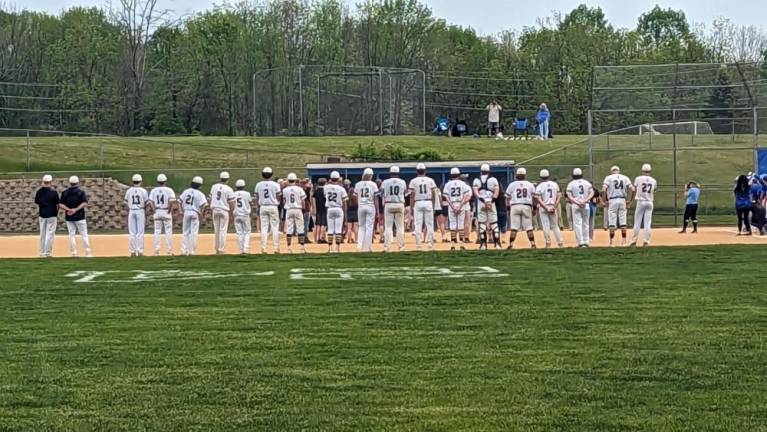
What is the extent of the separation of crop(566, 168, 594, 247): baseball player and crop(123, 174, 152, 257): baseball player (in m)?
8.71

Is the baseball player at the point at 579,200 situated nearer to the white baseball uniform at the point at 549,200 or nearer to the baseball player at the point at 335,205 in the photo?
the white baseball uniform at the point at 549,200

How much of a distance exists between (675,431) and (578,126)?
215 ft

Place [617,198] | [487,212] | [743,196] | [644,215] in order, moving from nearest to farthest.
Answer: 1. [617,198]
2. [644,215]
3. [487,212]
4. [743,196]

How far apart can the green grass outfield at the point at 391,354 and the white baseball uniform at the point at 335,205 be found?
6.68 metres

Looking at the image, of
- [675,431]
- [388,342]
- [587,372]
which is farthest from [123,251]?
[675,431]

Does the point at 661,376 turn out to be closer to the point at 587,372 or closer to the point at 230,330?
the point at 587,372

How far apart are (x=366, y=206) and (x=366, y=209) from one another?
0.06m

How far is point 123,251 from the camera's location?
25969mm

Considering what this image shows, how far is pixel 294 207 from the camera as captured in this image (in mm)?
22766

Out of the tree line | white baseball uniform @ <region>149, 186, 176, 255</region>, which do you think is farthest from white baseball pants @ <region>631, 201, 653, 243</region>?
the tree line

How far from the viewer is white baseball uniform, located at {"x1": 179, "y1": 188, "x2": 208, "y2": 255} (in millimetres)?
21891

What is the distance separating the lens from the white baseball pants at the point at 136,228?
22422mm

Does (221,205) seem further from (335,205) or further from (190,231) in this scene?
(335,205)

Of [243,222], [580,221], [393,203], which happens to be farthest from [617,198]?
[243,222]
